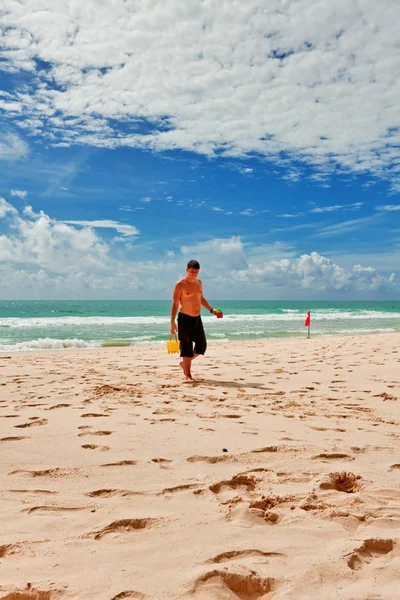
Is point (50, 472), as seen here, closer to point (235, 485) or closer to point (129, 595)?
point (235, 485)

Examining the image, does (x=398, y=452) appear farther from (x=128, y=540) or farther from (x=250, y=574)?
(x=128, y=540)

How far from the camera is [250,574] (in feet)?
6.56

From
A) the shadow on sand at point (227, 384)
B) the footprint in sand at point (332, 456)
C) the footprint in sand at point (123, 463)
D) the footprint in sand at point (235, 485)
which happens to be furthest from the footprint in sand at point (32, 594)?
the shadow on sand at point (227, 384)

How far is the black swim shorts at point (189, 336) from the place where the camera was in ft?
24.6

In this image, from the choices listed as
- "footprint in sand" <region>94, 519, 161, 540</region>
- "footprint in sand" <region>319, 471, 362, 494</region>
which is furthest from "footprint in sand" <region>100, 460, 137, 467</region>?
"footprint in sand" <region>319, 471, 362, 494</region>

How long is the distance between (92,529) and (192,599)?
790 millimetres

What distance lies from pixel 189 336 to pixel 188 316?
0.34 meters

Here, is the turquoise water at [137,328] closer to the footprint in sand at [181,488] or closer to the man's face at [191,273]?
the man's face at [191,273]

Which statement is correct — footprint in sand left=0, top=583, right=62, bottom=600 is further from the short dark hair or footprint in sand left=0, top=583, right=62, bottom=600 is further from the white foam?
the white foam

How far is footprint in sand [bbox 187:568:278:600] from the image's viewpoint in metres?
1.90

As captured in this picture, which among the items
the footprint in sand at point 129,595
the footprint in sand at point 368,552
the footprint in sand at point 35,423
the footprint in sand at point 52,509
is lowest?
the footprint in sand at point 368,552

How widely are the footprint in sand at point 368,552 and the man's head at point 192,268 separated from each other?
559 cm

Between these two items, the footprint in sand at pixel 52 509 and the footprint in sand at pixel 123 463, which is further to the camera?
the footprint in sand at pixel 123 463

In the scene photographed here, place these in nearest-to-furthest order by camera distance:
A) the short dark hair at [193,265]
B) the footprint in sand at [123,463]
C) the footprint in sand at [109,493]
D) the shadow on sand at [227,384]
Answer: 1. the footprint in sand at [109,493]
2. the footprint in sand at [123,463]
3. the shadow on sand at [227,384]
4. the short dark hair at [193,265]
